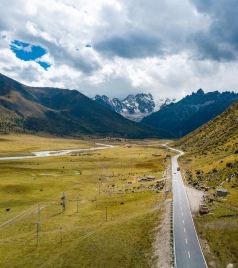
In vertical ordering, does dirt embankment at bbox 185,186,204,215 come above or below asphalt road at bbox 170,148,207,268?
above

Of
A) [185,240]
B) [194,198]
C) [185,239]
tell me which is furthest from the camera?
[194,198]

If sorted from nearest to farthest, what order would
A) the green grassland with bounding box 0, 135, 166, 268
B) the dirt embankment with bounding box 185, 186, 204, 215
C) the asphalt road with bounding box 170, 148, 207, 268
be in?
the asphalt road with bounding box 170, 148, 207, 268 → the green grassland with bounding box 0, 135, 166, 268 → the dirt embankment with bounding box 185, 186, 204, 215

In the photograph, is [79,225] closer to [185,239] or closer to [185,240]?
[185,239]

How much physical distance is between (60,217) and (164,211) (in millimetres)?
32712

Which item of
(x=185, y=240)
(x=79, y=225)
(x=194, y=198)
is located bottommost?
(x=79, y=225)

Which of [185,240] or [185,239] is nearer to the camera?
[185,240]

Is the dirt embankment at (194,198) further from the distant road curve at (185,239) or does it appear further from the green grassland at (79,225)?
the green grassland at (79,225)

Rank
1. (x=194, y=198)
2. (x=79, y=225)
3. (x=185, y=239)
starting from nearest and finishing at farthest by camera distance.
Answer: (x=185, y=239) < (x=79, y=225) < (x=194, y=198)

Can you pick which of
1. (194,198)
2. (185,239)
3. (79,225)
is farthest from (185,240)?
(194,198)

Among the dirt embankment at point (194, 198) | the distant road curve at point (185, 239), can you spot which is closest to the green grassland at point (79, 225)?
the distant road curve at point (185, 239)

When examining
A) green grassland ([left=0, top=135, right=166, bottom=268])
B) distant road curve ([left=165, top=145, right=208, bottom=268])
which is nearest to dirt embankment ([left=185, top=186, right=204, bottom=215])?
distant road curve ([left=165, top=145, right=208, bottom=268])

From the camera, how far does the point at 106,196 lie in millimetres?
161125

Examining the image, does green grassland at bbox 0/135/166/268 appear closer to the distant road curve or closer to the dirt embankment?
the distant road curve

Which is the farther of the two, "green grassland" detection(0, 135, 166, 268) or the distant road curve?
"green grassland" detection(0, 135, 166, 268)
